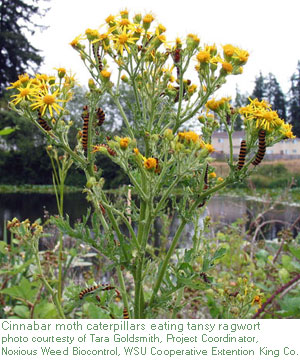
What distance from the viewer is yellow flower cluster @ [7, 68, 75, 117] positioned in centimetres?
111

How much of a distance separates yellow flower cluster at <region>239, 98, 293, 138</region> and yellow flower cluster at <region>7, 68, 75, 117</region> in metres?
0.59

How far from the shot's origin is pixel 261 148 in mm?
1127

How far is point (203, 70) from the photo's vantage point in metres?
1.21

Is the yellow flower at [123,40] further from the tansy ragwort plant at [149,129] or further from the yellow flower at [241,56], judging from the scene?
the yellow flower at [241,56]

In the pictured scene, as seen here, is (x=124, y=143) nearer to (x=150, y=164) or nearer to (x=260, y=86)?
(x=150, y=164)

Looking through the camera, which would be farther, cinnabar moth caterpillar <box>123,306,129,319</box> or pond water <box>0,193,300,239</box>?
pond water <box>0,193,300,239</box>

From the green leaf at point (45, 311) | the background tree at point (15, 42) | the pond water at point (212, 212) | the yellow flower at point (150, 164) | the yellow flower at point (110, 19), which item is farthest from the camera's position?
the background tree at point (15, 42)

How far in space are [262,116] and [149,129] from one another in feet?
1.18

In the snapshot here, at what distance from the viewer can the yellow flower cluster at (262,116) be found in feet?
3.63

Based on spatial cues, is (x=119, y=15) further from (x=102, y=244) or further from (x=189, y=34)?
(x=102, y=244)

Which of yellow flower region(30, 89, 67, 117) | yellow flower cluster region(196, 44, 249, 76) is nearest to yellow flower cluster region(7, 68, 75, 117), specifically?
yellow flower region(30, 89, 67, 117)

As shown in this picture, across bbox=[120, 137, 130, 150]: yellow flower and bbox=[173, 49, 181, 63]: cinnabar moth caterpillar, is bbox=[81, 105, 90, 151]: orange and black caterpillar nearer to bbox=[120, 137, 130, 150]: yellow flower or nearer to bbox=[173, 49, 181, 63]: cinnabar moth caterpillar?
bbox=[120, 137, 130, 150]: yellow flower

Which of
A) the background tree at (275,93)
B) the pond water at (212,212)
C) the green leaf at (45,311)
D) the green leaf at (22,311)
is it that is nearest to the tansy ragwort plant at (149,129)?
the green leaf at (45,311)

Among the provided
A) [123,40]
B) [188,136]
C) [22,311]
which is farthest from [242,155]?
[22,311]
